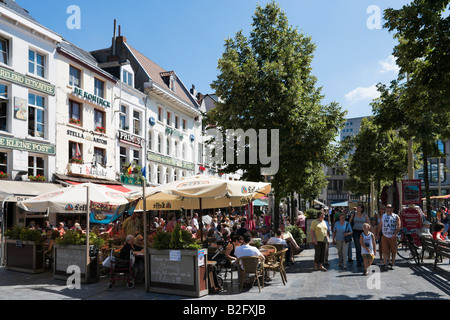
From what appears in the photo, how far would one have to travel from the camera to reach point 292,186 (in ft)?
56.1

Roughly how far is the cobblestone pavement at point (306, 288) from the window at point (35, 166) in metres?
9.73

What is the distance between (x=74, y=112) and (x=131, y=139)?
567 centimetres

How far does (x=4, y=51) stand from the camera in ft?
62.8

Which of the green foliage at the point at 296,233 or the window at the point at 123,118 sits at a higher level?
the window at the point at 123,118

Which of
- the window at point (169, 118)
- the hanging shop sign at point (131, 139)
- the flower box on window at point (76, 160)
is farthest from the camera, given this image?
the window at point (169, 118)

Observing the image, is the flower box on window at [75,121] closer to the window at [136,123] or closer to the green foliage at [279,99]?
the window at [136,123]

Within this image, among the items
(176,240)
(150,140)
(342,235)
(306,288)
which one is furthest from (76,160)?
(306,288)

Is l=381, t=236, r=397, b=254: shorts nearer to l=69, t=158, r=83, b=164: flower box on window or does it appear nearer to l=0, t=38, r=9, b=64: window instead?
l=69, t=158, r=83, b=164: flower box on window

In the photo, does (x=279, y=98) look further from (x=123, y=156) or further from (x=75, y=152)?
(x=123, y=156)

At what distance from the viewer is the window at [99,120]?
1000 inches

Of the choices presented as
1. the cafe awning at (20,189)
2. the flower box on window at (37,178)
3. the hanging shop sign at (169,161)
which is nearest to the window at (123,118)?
the hanging shop sign at (169,161)
